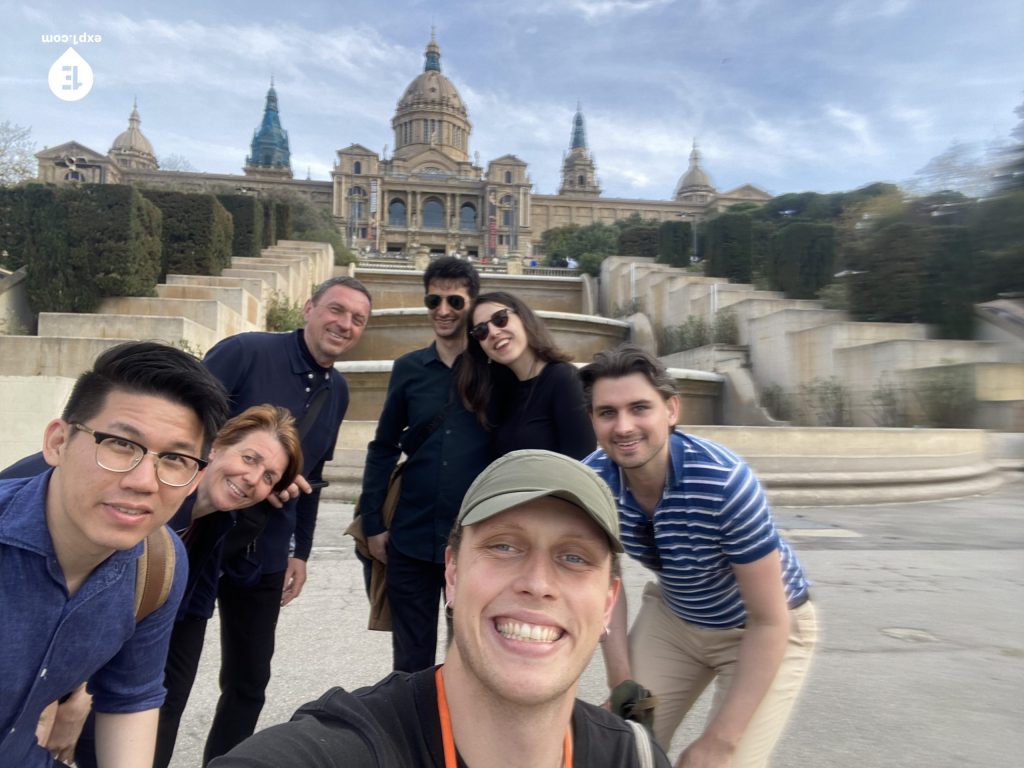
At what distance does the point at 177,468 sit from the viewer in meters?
1.67

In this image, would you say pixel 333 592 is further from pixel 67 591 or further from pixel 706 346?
pixel 706 346

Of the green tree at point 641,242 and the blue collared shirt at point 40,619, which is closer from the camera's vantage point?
the blue collared shirt at point 40,619

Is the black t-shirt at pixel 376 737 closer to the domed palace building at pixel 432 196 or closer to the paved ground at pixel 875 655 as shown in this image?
the paved ground at pixel 875 655

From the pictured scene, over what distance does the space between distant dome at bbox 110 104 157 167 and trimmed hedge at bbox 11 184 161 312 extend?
9549 centimetres

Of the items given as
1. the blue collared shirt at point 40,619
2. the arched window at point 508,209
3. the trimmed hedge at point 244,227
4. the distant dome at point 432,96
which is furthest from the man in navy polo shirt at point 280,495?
the distant dome at point 432,96

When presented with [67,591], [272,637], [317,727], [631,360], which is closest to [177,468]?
[67,591]

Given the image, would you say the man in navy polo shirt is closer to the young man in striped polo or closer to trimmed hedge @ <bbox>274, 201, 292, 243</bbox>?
the young man in striped polo

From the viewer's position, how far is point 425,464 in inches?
117

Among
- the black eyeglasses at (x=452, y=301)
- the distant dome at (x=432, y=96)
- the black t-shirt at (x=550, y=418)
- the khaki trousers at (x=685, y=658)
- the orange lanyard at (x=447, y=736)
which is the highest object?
the distant dome at (x=432, y=96)

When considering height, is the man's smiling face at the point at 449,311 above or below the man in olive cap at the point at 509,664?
above

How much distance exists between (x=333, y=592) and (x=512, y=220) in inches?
3462

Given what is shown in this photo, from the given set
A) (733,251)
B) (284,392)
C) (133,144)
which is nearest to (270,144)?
(133,144)

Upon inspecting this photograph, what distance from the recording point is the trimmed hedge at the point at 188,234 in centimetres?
1656

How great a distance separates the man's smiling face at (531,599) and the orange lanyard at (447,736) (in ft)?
0.17
